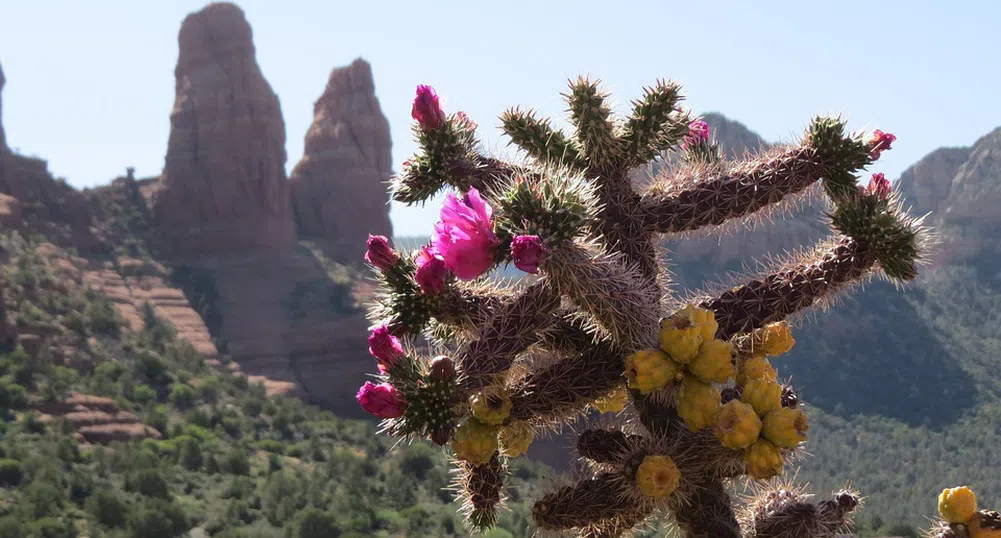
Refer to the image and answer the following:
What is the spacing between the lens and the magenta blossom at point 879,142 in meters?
3.84

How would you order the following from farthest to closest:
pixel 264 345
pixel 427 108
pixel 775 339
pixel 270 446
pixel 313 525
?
pixel 264 345
pixel 270 446
pixel 313 525
pixel 427 108
pixel 775 339

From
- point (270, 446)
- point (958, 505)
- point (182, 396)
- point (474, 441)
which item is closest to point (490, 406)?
point (474, 441)

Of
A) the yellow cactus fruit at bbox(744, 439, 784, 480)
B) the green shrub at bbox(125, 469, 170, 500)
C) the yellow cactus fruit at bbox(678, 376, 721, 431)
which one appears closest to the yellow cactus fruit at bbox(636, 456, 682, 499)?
the yellow cactus fruit at bbox(678, 376, 721, 431)

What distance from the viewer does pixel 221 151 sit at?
197ft

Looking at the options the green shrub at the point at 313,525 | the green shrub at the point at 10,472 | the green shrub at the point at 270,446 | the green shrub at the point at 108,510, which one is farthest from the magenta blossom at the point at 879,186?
the green shrub at the point at 270,446

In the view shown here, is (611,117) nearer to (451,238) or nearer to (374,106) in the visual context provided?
(451,238)

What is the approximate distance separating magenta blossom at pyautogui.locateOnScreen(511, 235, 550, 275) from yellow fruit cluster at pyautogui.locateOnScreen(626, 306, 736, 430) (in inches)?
23.1

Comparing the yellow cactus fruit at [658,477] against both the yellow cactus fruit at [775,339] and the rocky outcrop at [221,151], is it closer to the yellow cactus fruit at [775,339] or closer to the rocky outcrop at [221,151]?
the yellow cactus fruit at [775,339]

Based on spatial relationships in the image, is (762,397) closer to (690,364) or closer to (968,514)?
(690,364)

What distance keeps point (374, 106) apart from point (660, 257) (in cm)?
6417

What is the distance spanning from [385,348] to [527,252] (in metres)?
0.67

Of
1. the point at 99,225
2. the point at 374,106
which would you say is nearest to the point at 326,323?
the point at 99,225

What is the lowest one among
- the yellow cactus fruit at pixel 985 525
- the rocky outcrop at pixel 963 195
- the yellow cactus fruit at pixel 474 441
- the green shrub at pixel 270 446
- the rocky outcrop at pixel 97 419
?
the yellow cactus fruit at pixel 985 525

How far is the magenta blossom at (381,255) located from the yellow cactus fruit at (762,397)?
4.59ft
